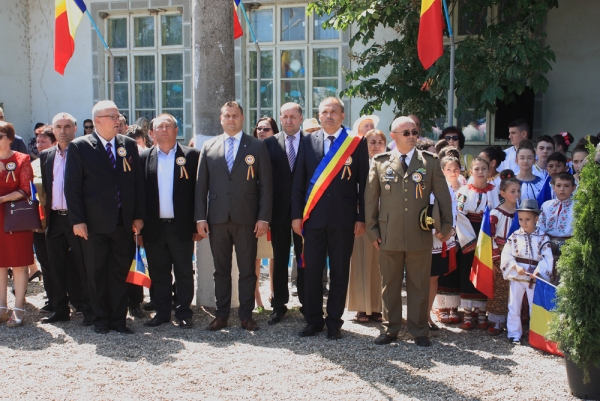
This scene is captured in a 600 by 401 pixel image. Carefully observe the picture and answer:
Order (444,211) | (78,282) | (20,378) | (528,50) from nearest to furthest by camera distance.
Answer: (20,378)
(444,211)
(78,282)
(528,50)

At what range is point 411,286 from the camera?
16.9 feet

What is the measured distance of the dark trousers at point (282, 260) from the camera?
5.77 m

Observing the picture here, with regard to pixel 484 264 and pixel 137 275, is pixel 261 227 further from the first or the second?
pixel 484 264

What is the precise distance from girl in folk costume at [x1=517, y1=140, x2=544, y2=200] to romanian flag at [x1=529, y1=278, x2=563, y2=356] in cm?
108

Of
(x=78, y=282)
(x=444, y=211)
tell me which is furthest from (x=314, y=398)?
(x=78, y=282)

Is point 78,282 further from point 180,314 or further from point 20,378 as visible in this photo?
point 20,378

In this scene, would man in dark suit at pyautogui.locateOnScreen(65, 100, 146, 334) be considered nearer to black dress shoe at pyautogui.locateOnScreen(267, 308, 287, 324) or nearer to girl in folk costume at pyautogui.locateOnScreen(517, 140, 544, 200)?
black dress shoe at pyautogui.locateOnScreen(267, 308, 287, 324)

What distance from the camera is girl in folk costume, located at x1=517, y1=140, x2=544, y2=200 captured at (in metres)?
5.77

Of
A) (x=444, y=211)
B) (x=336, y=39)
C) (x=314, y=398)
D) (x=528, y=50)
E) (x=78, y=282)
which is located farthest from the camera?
(x=336, y=39)

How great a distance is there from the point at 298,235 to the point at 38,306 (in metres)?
2.68

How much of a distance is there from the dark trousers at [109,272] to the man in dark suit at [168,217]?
9.5 inches

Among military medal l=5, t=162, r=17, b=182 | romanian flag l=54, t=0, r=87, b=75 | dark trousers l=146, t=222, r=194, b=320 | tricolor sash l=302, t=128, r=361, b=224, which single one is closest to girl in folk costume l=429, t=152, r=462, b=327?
tricolor sash l=302, t=128, r=361, b=224

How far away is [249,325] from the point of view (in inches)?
218

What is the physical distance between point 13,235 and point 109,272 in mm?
944
